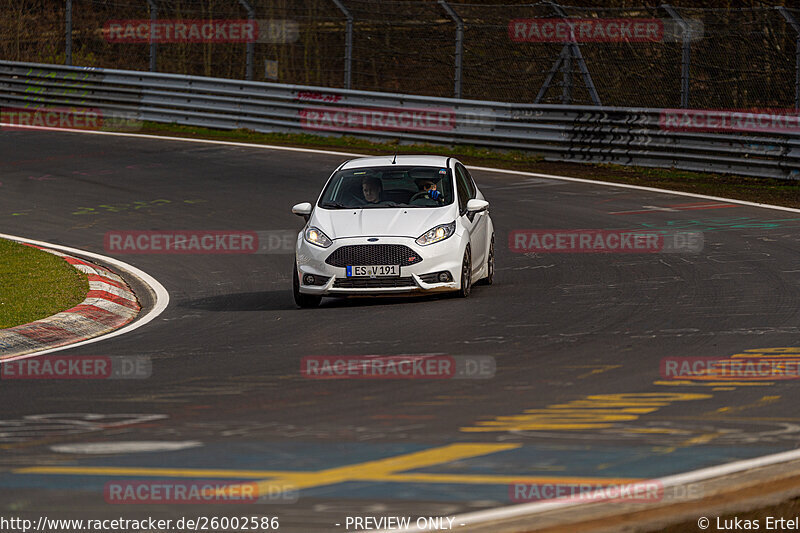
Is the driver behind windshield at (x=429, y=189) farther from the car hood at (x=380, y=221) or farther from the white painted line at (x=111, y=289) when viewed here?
the white painted line at (x=111, y=289)

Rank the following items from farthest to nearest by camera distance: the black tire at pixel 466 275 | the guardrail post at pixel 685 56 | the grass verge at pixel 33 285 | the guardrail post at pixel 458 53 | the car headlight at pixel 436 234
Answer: the guardrail post at pixel 458 53 < the guardrail post at pixel 685 56 < the black tire at pixel 466 275 < the car headlight at pixel 436 234 < the grass verge at pixel 33 285

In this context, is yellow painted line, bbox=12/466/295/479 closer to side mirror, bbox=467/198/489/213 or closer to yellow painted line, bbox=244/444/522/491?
yellow painted line, bbox=244/444/522/491

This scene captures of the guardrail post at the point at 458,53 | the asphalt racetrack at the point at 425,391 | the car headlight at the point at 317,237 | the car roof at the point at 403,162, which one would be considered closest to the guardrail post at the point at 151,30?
the guardrail post at the point at 458,53

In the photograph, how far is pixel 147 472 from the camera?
6.46 meters

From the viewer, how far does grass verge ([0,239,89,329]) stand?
12.3m

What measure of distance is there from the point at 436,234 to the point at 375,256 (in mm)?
701

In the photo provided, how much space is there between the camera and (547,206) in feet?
65.9

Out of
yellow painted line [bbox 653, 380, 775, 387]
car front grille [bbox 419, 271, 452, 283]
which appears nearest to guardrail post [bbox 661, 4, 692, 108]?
car front grille [bbox 419, 271, 452, 283]

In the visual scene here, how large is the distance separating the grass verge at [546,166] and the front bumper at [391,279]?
9.23m

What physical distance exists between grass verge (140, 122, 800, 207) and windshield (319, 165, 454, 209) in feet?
27.6

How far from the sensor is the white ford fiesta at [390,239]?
13.0 metres

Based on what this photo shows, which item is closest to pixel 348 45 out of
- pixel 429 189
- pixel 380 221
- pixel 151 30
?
pixel 151 30

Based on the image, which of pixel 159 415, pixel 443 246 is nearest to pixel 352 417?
pixel 159 415

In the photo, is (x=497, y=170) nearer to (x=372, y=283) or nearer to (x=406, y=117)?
(x=406, y=117)
